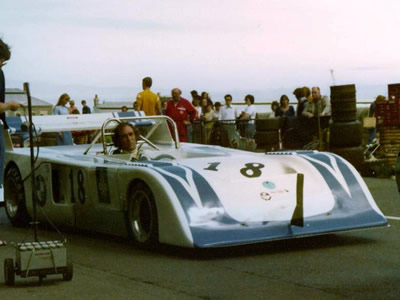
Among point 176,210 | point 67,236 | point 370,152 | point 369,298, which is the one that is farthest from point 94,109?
point 369,298

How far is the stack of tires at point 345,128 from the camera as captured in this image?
50.4ft

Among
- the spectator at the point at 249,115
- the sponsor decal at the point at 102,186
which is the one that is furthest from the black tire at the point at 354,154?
the sponsor decal at the point at 102,186

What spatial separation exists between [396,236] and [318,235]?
62 cm

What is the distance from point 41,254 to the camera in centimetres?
605

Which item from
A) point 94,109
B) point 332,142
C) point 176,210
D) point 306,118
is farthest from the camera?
point 94,109

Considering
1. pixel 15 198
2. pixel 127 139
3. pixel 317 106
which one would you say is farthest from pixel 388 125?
pixel 127 139

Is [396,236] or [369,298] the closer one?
[369,298]

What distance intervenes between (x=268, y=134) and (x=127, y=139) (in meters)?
10.8

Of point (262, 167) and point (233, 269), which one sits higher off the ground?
point (262, 167)

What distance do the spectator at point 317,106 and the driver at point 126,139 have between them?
823 centimetres

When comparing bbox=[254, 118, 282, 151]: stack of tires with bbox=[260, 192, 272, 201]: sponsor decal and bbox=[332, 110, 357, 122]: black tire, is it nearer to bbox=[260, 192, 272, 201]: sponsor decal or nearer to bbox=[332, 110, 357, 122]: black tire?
bbox=[332, 110, 357, 122]: black tire

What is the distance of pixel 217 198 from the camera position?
24.0ft

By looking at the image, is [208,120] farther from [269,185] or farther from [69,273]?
[69,273]

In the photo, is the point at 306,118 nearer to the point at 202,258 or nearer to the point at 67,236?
the point at 67,236
